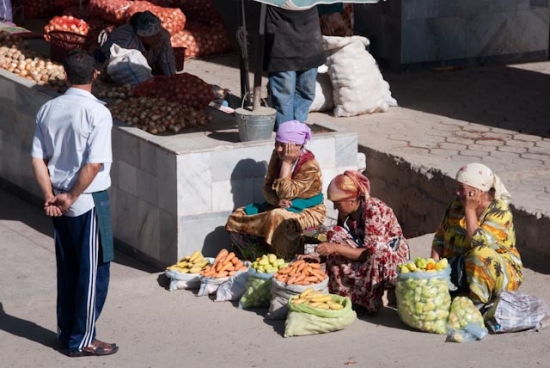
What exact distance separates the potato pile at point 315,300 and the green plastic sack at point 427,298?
0.42 metres

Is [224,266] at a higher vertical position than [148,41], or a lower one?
lower

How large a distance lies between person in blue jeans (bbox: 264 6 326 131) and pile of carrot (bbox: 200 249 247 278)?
6.49 ft

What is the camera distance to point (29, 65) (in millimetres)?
11086

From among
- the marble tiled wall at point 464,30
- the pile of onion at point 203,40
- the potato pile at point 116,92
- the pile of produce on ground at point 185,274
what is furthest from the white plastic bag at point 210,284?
the pile of onion at point 203,40

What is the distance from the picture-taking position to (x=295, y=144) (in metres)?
8.19

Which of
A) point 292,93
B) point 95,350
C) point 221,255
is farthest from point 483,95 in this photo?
point 95,350

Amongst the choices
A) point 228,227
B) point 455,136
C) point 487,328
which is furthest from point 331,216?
point 487,328

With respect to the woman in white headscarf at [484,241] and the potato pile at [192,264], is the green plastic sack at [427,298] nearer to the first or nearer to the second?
the woman in white headscarf at [484,241]

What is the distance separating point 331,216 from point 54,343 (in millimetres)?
2732

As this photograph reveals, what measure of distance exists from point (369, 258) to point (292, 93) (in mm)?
2920

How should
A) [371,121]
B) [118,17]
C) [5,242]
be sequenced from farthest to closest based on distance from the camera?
[118,17], [371,121], [5,242]


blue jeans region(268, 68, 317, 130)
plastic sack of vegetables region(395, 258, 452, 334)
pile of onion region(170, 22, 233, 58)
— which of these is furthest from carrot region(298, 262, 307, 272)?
pile of onion region(170, 22, 233, 58)

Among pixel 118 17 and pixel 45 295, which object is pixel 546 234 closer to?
pixel 45 295

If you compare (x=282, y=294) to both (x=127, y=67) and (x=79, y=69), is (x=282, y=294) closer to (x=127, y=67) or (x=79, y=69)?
(x=79, y=69)
